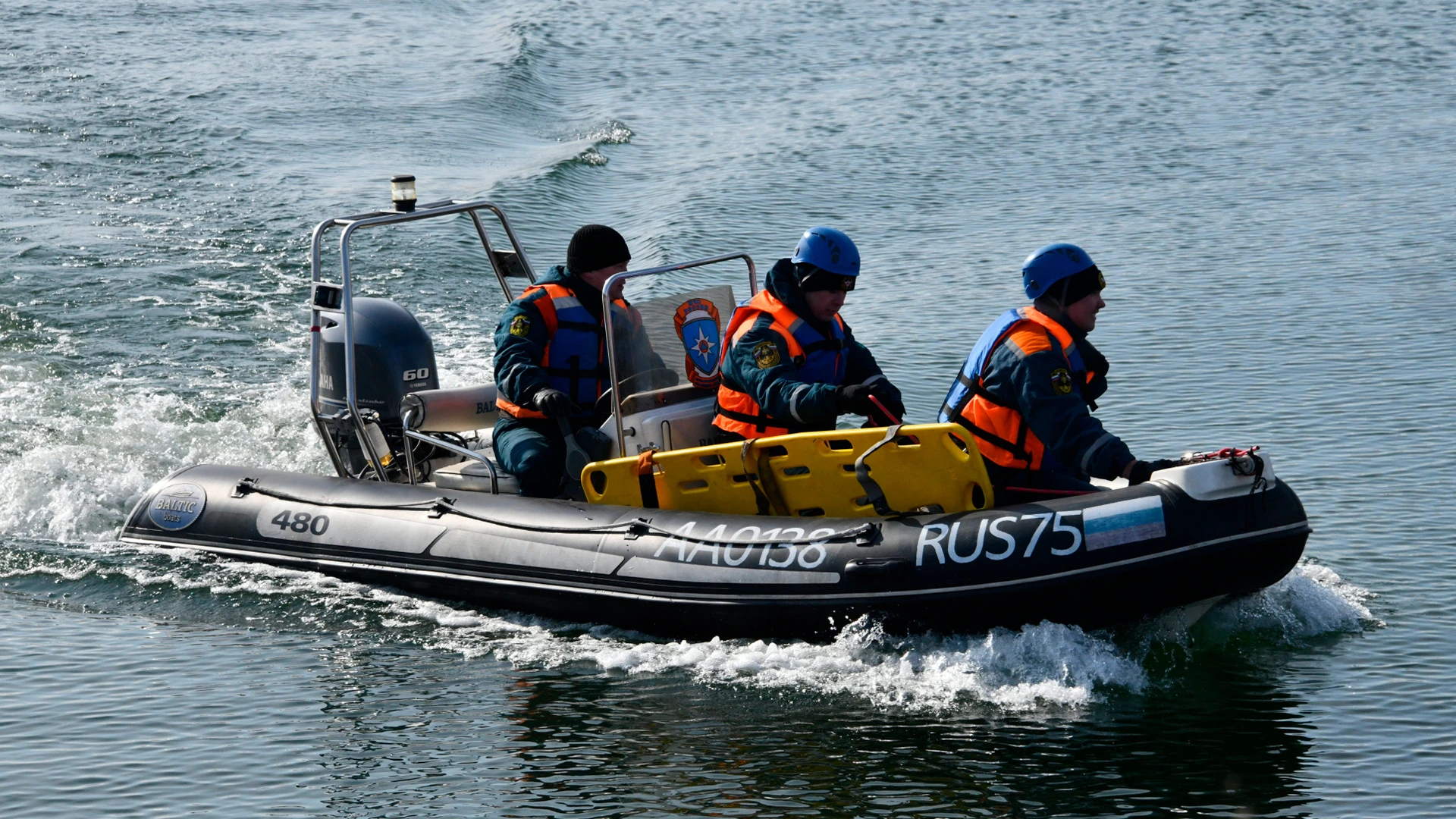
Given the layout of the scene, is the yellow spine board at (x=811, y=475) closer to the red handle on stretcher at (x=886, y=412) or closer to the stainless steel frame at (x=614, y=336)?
the stainless steel frame at (x=614, y=336)

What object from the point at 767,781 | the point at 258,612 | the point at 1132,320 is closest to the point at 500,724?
the point at 767,781

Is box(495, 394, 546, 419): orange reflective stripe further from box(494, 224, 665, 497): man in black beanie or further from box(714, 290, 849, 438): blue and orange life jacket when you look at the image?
box(714, 290, 849, 438): blue and orange life jacket

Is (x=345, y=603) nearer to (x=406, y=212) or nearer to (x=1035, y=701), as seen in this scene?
(x=406, y=212)

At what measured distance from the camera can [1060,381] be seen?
17.4 ft

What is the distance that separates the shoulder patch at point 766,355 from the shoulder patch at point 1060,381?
105cm

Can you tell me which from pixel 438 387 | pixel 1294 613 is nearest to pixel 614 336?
pixel 438 387

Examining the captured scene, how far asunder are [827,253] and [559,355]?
1324 mm

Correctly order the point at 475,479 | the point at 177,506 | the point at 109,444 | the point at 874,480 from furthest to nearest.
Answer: the point at 109,444 < the point at 177,506 < the point at 475,479 < the point at 874,480

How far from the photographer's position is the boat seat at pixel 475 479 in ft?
22.0

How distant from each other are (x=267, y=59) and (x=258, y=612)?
48.3ft

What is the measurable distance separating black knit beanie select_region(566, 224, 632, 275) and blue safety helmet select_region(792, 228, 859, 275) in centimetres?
97

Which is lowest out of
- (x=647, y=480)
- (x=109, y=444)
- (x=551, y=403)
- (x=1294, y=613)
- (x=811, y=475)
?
(x=109, y=444)

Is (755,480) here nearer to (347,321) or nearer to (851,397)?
(851,397)

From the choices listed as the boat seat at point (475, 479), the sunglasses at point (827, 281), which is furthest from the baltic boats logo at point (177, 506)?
the sunglasses at point (827, 281)
